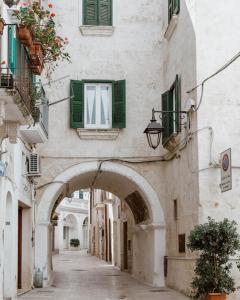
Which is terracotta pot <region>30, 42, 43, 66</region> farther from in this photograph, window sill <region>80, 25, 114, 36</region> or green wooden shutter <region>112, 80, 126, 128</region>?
window sill <region>80, 25, 114, 36</region>

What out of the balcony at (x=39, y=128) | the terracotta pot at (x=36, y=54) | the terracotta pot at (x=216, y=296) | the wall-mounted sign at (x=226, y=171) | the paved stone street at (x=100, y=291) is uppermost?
→ the terracotta pot at (x=36, y=54)

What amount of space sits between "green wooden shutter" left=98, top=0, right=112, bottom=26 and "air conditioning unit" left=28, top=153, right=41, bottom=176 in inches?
196

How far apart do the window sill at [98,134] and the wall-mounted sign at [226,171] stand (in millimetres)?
5942

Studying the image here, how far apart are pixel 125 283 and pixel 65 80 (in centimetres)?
692

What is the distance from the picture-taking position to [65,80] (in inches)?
802

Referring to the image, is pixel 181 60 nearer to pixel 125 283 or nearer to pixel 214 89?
pixel 214 89

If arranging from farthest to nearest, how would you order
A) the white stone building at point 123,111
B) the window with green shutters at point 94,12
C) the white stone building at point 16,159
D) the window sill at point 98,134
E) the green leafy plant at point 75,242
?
the green leafy plant at point 75,242
the window with green shutters at point 94,12
the window sill at point 98,134
the white stone building at point 123,111
the white stone building at point 16,159

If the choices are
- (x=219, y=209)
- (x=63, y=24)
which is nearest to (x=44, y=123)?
(x=63, y=24)

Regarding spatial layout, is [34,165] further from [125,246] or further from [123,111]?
[125,246]

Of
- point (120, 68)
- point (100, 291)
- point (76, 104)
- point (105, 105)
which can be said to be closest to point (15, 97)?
point (76, 104)

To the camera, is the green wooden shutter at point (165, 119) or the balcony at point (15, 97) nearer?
the balcony at point (15, 97)

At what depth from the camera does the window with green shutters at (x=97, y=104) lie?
66.0ft

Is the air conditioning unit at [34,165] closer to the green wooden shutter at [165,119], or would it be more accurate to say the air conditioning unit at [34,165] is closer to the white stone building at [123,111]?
the white stone building at [123,111]

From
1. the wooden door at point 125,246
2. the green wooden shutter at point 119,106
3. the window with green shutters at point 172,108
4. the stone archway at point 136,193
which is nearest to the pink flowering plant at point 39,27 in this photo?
the window with green shutters at point 172,108
